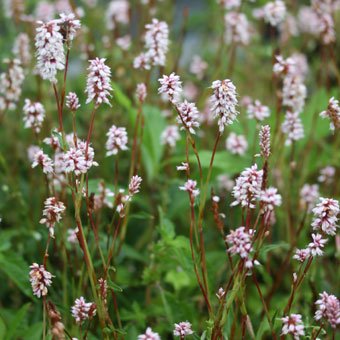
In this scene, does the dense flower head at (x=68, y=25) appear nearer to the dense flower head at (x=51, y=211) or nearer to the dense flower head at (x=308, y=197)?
the dense flower head at (x=51, y=211)

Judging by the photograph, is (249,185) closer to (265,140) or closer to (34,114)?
(265,140)

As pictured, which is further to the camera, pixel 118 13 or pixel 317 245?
pixel 118 13

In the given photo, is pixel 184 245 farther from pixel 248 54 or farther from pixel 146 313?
pixel 248 54

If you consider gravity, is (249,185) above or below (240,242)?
above

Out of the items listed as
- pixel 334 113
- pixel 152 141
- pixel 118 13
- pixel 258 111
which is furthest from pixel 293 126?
pixel 118 13

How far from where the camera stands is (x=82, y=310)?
64.0 inches

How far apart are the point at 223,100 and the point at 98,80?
0.32 metres

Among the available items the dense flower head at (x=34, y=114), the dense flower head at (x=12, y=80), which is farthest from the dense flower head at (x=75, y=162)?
the dense flower head at (x=12, y=80)

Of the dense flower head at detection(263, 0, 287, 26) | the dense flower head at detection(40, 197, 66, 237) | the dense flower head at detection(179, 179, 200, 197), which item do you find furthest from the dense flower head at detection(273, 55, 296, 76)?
the dense flower head at detection(40, 197, 66, 237)

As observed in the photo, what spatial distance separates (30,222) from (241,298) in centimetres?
114

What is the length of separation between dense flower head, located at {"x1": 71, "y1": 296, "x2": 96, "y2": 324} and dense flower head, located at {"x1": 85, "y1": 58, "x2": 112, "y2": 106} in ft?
1.70

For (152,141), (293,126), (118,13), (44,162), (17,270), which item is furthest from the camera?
(118,13)

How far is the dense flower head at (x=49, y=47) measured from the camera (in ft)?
5.08

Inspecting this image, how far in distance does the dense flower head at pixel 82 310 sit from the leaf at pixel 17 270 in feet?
1.50
